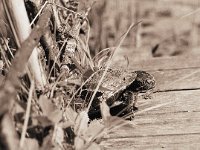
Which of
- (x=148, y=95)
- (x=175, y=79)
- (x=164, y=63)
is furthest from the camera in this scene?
(x=164, y=63)

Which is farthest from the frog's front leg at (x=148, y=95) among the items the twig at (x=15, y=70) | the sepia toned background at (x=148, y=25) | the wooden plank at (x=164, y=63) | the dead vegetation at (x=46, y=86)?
the sepia toned background at (x=148, y=25)

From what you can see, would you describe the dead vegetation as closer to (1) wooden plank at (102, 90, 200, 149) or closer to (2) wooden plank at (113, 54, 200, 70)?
(1) wooden plank at (102, 90, 200, 149)

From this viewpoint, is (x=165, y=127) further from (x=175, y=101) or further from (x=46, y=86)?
(x=46, y=86)

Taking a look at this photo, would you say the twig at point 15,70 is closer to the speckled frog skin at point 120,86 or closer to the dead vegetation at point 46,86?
the dead vegetation at point 46,86

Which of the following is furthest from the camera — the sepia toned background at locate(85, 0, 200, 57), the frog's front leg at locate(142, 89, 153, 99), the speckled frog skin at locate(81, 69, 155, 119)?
the sepia toned background at locate(85, 0, 200, 57)

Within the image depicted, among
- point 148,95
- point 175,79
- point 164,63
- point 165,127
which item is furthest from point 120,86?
point 164,63

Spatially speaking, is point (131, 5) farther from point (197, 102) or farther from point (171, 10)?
point (197, 102)

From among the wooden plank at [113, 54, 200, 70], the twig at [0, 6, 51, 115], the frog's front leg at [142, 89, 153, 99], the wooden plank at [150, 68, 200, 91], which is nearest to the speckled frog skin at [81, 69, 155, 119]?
the frog's front leg at [142, 89, 153, 99]

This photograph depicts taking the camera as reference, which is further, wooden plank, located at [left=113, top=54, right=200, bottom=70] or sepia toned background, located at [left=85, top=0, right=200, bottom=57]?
sepia toned background, located at [left=85, top=0, right=200, bottom=57]
